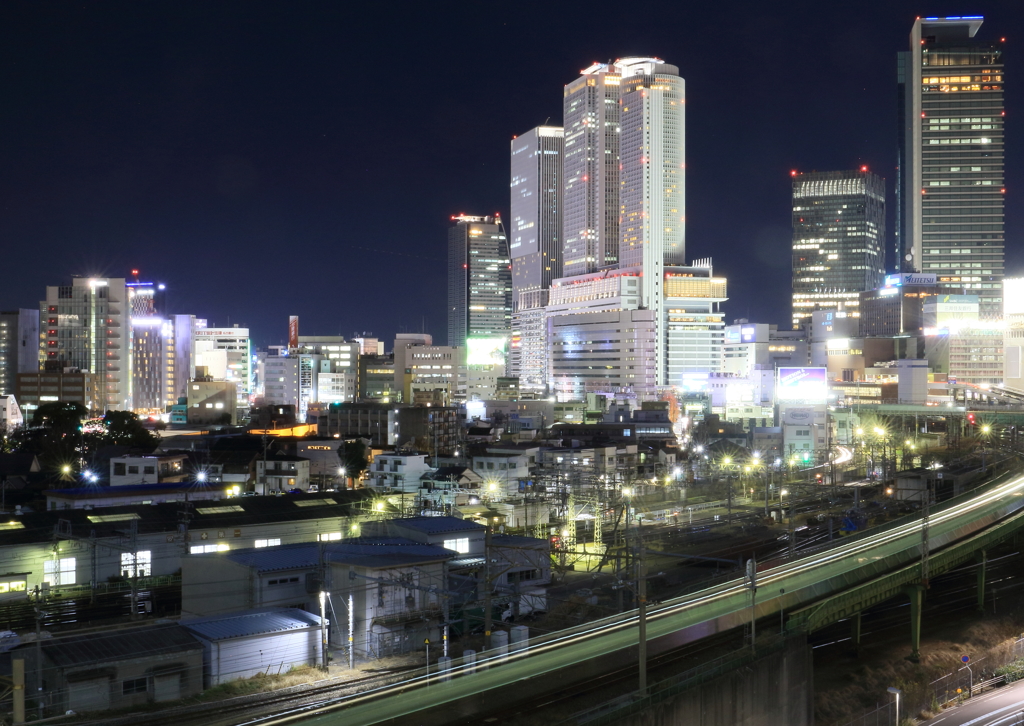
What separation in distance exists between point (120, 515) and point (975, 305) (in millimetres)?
54040

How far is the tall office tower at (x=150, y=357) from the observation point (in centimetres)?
5756

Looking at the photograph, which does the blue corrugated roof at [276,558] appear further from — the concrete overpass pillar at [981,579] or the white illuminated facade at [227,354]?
the white illuminated facade at [227,354]

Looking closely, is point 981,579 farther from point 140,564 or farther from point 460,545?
point 140,564

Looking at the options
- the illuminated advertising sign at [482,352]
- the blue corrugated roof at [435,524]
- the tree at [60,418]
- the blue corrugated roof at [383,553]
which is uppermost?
the illuminated advertising sign at [482,352]

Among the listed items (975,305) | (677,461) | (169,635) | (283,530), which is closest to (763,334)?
(975,305)

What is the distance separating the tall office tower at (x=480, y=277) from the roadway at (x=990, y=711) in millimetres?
85282

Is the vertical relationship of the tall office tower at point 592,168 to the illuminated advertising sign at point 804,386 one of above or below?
above

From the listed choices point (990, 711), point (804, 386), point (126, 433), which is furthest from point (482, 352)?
point (990, 711)

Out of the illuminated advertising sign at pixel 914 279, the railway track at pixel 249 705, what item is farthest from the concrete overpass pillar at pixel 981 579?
the illuminated advertising sign at pixel 914 279

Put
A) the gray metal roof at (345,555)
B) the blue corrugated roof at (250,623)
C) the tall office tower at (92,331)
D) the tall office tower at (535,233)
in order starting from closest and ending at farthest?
the blue corrugated roof at (250,623) < the gray metal roof at (345,555) < the tall office tower at (92,331) < the tall office tower at (535,233)

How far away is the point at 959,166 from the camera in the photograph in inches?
2633

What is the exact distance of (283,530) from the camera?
15.0 metres

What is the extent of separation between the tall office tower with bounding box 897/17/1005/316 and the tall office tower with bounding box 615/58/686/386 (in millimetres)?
20314

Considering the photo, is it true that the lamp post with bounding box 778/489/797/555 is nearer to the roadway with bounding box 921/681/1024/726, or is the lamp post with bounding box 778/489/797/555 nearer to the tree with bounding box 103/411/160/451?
the roadway with bounding box 921/681/1024/726
